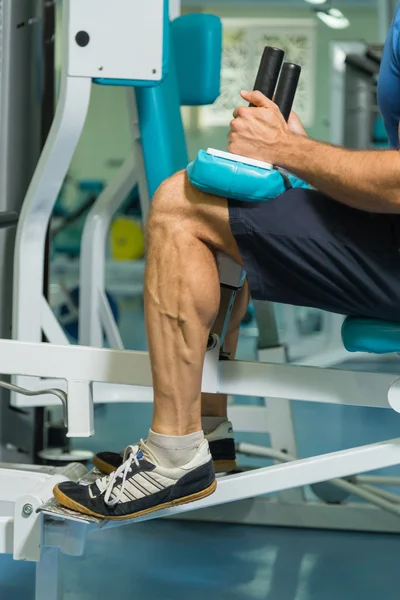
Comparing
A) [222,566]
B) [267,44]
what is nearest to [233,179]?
[222,566]

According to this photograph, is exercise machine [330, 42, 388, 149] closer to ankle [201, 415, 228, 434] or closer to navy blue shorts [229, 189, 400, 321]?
ankle [201, 415, 228, 434]

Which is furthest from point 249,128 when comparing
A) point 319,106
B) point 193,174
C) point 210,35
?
point 319,106

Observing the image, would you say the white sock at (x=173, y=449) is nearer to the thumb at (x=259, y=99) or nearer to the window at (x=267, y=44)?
the thumb at (x=259, y=99)

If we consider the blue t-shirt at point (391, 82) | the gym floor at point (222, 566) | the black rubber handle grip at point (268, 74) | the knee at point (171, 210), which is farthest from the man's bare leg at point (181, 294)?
the gym floor at point (222, 566)

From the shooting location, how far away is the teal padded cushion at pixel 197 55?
2471 mm

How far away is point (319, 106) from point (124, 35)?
9.20m

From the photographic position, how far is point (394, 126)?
179 centimetres

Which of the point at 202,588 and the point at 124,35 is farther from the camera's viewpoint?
the point at 202,588

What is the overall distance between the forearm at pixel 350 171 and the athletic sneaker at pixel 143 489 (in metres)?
0.53

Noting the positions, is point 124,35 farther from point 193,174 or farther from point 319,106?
point 319,106

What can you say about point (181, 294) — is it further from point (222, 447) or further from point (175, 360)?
point (222, 447)

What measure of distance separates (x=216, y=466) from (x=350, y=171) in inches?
29.9

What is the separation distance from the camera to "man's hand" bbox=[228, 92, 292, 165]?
1588 millimetres

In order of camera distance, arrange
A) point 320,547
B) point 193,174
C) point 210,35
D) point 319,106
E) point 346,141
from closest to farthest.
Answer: point 193,174
point 320,547
point 210,35
point 346,141
point 319,106
